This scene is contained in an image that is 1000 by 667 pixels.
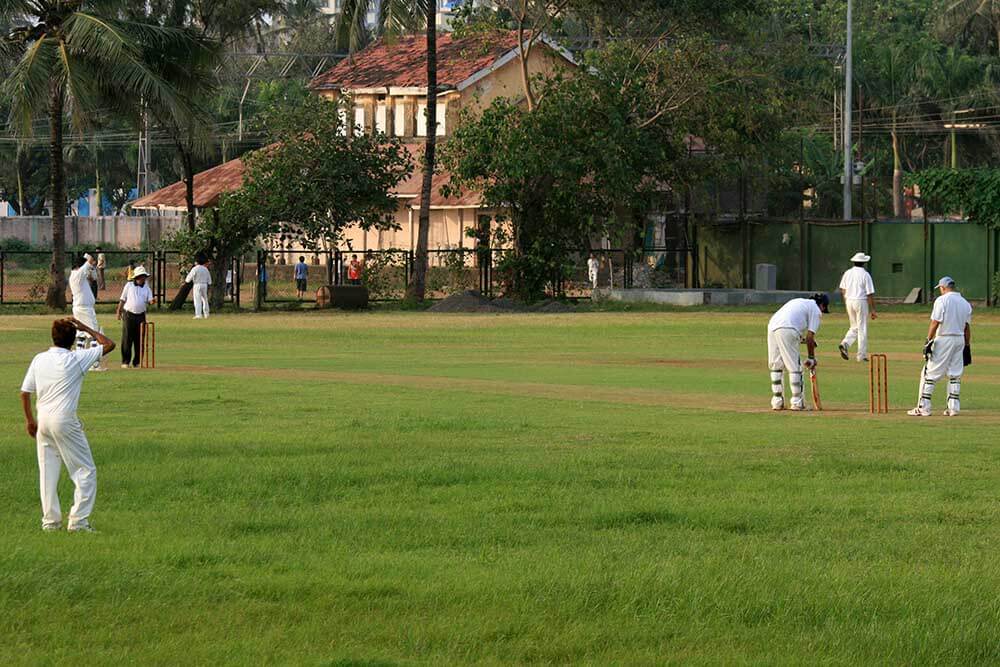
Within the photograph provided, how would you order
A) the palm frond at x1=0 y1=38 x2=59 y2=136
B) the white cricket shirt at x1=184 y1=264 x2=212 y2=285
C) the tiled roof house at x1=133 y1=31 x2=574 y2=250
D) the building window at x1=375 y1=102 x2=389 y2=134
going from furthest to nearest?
1. the building window at x1=375 y1=102 x2=389 y2=134
2. the tiled roof house at x1=133 y1=31 x2=574 y2=250
3. the white cricket shirt at x1=184 y1=264 x2=212 y2=285
4. the palm frond at x1=0 y1=38 x2=59 y2=136

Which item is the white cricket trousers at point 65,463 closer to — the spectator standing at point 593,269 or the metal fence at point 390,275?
the metal fence at point 390,275

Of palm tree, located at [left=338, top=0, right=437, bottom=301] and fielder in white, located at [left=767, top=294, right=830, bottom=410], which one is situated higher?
palm tree, located at [left=338, top=0, right=437, bottom=301]

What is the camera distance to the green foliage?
49719 mm

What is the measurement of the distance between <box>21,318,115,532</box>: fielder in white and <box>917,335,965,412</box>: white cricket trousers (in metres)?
12.0

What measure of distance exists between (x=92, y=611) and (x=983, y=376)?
20.4m

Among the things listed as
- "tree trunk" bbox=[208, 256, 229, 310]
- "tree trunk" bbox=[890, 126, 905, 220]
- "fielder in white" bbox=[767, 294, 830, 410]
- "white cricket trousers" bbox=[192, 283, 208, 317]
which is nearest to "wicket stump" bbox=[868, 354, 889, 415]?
"fielder in white" bbox=[767, 294, 830, 410]

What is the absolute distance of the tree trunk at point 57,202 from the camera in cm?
4691

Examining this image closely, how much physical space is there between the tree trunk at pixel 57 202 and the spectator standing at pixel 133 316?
18.9 meters

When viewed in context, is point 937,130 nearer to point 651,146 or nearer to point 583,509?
point 651,146

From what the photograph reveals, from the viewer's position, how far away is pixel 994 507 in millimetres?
13062

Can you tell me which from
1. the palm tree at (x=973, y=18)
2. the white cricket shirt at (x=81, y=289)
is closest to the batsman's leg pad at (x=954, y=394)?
the white cricket shirt at (x=81, y=289)

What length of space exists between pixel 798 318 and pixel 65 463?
11.8 meters

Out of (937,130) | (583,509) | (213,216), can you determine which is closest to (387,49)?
(213,216)

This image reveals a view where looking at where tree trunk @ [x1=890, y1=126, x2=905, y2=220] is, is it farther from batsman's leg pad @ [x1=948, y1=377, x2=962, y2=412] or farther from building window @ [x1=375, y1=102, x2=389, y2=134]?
batsman's leg pad @ [x1=948, y1=377, x2=962, y2=412]
